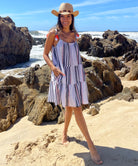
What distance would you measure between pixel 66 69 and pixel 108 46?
18.1 meters

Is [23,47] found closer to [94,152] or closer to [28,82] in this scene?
[28,82]

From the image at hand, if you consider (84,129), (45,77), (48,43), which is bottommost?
(84,129)

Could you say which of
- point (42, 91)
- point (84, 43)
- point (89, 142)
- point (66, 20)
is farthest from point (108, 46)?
point (89, 142)

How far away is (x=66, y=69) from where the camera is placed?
2238mm

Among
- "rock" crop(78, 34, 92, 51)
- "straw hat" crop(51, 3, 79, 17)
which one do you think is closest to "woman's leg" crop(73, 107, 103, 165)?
"straw hat" crop(51, 3, 79, 17)

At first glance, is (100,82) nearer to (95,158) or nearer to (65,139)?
(65,139)

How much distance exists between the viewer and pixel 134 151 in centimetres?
216

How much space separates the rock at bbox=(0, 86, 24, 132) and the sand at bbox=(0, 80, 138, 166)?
0.46m

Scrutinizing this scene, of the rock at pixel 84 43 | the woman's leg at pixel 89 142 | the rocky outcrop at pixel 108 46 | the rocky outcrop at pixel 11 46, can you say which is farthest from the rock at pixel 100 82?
the rock at pixel 84 43

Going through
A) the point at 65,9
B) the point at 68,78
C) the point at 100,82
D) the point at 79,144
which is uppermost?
the point at 65,9

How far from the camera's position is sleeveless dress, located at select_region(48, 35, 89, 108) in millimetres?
2203

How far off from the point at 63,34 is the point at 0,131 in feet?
7.64

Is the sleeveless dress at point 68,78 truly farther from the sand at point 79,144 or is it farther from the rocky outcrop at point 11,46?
the rocky outcrop at point 11,46

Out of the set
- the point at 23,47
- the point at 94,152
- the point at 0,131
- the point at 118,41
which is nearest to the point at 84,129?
the point at 94,152
